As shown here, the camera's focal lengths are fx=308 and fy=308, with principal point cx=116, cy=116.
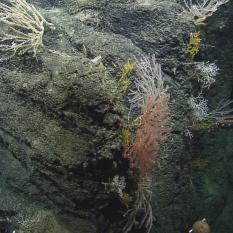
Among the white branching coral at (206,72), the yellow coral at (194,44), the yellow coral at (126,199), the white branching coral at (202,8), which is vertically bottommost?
the yellow coral at (126,199)

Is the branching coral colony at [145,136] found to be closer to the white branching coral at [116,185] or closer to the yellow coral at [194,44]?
the white branching coral at [116,185]

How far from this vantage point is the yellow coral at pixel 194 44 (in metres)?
5.02

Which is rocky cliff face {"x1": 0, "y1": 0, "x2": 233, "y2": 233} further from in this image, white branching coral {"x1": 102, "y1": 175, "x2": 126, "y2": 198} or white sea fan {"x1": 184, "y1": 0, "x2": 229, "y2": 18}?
white sea fan {"x1": 184, "y1": 0, "x2": 229, "y2": 18}

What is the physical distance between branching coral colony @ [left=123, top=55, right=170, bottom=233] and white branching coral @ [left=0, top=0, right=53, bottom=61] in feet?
4.77

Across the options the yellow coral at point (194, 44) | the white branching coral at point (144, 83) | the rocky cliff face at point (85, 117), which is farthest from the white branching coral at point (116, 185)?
the yellow coral at point (194, 44)

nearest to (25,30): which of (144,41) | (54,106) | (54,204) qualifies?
(54,106)

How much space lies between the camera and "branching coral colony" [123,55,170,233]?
381 cm

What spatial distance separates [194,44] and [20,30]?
2.72 metres

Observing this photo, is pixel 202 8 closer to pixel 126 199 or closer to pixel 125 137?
pixel 125 137

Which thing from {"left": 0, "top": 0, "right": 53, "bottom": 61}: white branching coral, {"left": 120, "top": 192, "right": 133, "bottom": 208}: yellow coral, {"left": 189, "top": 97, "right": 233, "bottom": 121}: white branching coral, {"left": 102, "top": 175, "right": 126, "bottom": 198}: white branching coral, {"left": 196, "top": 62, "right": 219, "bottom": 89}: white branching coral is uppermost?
{"left": 196, "top": 62, "right": 219, "bottom": 89}: white branching coral

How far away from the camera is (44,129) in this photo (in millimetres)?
3596

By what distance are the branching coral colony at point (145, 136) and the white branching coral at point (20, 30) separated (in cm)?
145

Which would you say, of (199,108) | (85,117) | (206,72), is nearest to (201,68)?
(206,72)

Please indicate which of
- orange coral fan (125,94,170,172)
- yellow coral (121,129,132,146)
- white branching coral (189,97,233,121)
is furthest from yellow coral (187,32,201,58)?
yellow coral (121,129,132,146)
